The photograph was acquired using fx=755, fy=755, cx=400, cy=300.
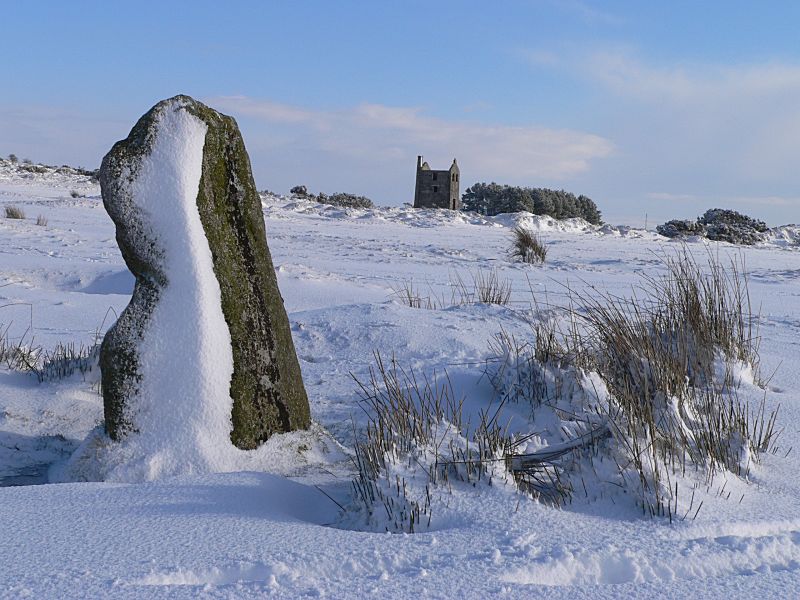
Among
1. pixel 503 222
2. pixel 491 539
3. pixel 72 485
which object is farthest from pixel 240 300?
pixel 503 222

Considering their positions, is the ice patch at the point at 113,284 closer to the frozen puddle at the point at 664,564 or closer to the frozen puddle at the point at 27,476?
the frozen puddle at the point at 27,476

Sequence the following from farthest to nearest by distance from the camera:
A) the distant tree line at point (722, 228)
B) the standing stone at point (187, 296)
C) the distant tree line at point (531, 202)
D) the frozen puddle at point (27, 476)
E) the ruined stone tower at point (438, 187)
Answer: the ruined stone tower at point (438, 187)
the distant tree line at point (531, 202)
the distant tree line at point (722, 228)
the frozen puddle at point (27, 476)
the standing stone at point (187, 296)

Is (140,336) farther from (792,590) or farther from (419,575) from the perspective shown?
(792,590)

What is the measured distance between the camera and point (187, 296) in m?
2.72

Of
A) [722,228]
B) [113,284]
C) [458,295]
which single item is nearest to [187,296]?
[113,284]

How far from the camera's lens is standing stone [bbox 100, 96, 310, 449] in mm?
2664

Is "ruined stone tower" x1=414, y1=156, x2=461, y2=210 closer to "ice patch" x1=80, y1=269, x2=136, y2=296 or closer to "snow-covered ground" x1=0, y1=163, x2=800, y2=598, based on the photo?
"ice patch" x1=80, y1=269, x2=136, y2=296

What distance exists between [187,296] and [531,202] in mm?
33951

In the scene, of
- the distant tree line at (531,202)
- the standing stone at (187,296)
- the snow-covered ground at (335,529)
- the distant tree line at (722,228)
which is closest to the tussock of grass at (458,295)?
the snow-covered ground at (335,529)

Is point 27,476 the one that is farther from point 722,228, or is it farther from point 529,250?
point 722,228

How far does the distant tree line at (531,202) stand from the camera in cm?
3591

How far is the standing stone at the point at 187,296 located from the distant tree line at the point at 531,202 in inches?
1275

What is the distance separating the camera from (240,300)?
2.82 meters

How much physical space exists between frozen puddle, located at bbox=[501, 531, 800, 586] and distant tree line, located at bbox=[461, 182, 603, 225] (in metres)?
33.2
